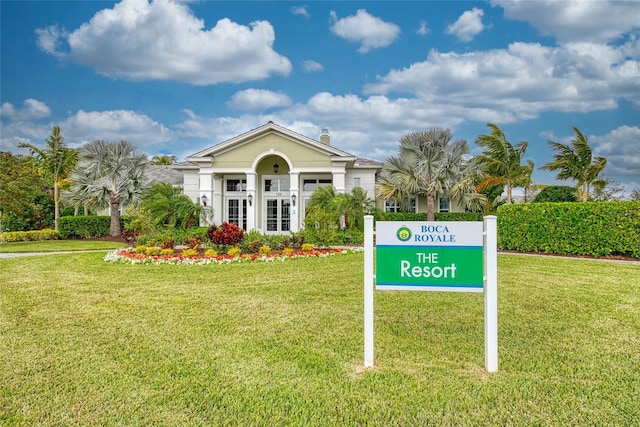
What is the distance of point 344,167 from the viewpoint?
22234 millimetres

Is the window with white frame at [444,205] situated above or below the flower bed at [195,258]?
above

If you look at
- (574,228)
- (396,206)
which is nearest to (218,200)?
(396,206)

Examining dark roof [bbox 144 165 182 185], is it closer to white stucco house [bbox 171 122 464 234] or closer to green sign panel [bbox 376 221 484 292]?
white stucco house [bbox 171 122 464 234]

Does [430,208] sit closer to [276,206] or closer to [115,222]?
[276,206]

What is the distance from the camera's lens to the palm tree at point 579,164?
2181 cm

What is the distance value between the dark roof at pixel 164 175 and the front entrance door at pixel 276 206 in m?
7.29

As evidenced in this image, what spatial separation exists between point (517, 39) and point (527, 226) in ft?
22.9

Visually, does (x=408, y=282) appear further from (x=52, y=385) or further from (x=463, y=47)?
(x=463, y=47)

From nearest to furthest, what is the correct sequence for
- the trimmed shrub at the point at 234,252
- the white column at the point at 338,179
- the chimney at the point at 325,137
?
the trimmed shrub at the point at 234,252 < the white column at the point at 338,179 < the chimney at the point at 325,137

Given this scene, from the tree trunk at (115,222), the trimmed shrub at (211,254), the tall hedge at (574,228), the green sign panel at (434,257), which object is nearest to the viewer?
the green sign panel at (434,257)

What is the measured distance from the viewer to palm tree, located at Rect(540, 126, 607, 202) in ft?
71.6

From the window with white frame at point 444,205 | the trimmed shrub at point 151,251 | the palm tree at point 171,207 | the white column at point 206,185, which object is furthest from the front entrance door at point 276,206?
the trimmed shrub at point 151,251

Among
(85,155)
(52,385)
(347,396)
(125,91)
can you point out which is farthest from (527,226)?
(85,155)

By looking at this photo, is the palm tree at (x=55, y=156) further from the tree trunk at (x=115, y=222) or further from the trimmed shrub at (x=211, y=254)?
the trimmed shrub at (x=211, y=254)
